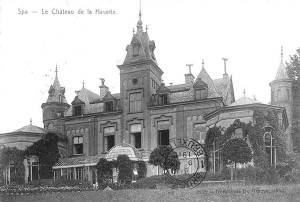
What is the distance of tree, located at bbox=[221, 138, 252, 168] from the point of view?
24656 millimetres

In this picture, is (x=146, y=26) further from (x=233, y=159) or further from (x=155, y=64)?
(x=233, y=159)

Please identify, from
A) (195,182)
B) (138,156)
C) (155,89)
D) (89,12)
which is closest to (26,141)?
(138,156)

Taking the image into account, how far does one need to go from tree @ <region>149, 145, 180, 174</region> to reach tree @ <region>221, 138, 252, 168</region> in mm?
2979

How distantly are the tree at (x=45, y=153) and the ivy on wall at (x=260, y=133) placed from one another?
14.3 metres

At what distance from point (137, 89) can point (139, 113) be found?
1994mm

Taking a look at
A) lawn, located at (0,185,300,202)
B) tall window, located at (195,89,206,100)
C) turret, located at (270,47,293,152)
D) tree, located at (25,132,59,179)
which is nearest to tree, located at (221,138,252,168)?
lawn, located at (0,185,300,202)

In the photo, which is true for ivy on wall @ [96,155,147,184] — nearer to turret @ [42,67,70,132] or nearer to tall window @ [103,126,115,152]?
tall window @ [103,126,115,152]

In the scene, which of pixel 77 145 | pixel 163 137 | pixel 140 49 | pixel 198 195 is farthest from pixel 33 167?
pixel 198 195

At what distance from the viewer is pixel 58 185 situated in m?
29.3

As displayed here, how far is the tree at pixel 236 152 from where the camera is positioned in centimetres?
2466

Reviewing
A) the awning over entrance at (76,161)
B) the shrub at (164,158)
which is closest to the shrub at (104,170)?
the shrub at (164,158)

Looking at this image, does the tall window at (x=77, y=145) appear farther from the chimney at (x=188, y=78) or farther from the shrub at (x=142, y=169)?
the chimney at (x=188, y=78)

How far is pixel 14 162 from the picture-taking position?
1304 inches

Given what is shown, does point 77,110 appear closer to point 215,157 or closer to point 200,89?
point 200,89
